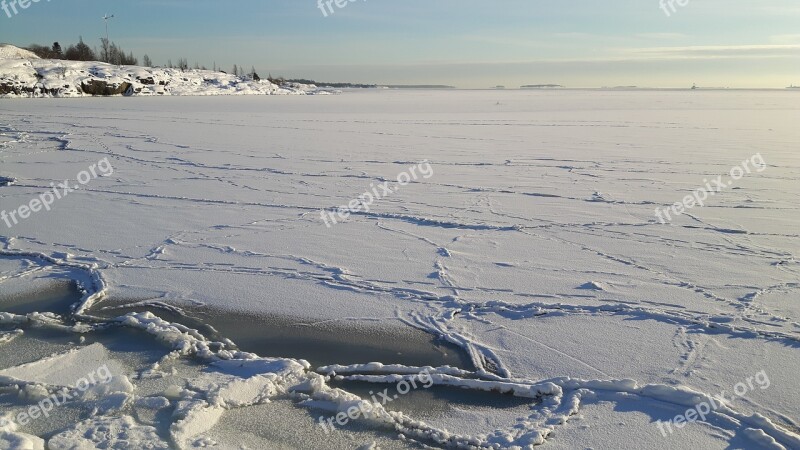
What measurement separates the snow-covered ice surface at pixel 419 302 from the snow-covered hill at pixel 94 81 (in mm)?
28842

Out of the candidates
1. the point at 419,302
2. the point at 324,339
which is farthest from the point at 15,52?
the point at 324,339

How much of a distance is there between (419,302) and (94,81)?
37739mm

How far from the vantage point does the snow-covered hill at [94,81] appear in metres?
32.4

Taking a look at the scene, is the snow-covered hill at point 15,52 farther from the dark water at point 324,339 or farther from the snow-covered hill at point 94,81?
the dark water at point 324,339

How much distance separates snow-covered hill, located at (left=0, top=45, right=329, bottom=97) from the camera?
106 ft

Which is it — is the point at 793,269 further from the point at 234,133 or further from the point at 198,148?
the point at 234,133

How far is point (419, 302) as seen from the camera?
13.2 feet

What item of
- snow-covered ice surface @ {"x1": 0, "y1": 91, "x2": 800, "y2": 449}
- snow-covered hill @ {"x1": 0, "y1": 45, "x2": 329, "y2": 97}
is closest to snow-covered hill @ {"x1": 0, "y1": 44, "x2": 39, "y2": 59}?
snow-covered hill @ {"x1": 0, "y1": 45, "x2": 329, "y2": 97}

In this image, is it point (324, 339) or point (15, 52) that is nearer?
point (324, 339)

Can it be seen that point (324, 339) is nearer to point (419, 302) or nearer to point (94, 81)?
point (419, 302)

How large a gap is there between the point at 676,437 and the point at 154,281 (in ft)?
11.8

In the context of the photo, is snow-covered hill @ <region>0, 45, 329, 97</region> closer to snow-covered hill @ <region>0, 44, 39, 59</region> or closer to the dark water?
snow-covered hill @ <region>0, 44, 39, 59</region>

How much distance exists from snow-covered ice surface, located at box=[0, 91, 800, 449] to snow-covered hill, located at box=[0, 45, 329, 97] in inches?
1136

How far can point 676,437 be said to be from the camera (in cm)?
253
